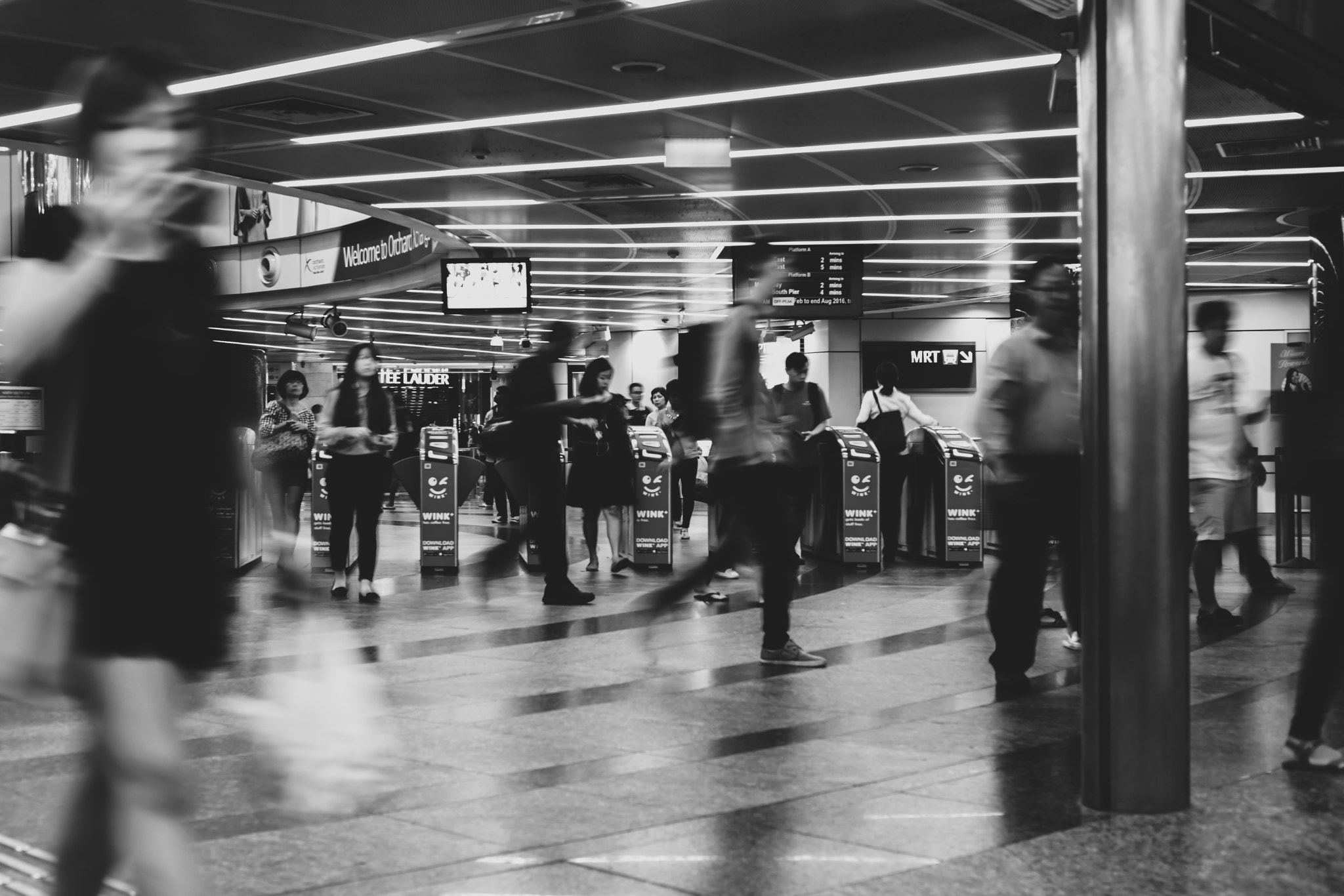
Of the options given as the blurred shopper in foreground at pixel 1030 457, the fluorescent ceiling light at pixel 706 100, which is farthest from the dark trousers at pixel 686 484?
the blurred shopper in foreground at pixel 1030 457

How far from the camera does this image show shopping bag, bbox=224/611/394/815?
230cm

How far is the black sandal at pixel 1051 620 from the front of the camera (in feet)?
27.9

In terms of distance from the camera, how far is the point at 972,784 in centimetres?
460

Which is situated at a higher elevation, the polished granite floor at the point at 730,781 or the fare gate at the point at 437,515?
the fare gate at the point at 437,515

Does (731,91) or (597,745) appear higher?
(731,91)

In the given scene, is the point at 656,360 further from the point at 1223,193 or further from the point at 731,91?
the point at 731,91

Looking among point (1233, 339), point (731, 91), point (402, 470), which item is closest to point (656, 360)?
point (1233, 339)

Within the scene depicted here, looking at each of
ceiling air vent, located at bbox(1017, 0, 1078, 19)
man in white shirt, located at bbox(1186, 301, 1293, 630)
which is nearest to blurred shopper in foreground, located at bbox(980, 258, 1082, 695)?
ceiling air vent, located at bbox(1017, 0, 1078, 19)

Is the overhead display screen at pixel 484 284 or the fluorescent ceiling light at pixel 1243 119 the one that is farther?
the overhead display screen at pixel 484 284

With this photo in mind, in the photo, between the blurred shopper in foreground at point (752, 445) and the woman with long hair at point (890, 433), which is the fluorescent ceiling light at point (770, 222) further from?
the blurred shopper in foreground at point (752, 445)

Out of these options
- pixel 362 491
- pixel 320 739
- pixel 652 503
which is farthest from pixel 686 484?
pixel 320 739

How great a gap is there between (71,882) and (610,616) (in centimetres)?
665

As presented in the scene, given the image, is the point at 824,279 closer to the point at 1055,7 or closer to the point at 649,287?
the point at 649,287

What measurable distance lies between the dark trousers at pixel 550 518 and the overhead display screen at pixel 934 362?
1664 centimetres
